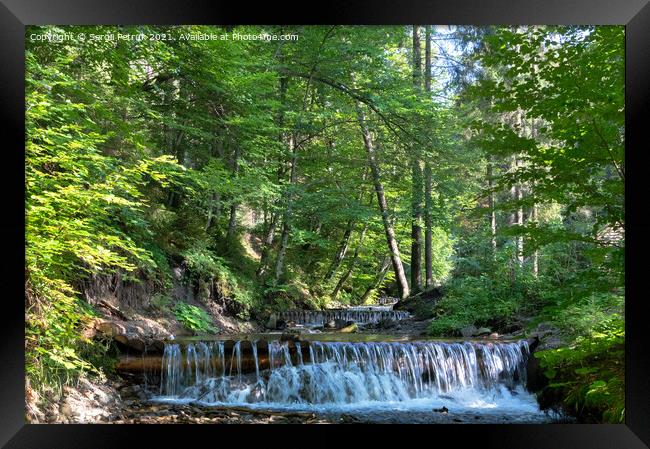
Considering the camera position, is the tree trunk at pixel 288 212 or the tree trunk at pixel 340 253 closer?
the tree trunk at pixel 288 212

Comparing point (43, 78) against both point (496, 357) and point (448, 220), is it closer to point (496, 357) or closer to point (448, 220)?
point (496, 357)

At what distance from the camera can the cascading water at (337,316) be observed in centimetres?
814

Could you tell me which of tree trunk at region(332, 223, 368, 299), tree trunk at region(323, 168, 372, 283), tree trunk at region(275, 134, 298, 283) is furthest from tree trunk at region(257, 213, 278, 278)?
tree trunk at region(332, 223, 368, 299)

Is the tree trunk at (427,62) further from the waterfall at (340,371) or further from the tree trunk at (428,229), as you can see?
the waterfall at (340,371)

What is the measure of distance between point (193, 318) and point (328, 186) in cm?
349

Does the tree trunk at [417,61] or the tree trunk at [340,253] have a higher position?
the tree trunk at [417,61]

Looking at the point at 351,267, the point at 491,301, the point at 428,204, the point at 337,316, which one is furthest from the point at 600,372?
the point at 351,267

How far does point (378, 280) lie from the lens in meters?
11.0

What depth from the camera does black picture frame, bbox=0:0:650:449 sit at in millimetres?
2785

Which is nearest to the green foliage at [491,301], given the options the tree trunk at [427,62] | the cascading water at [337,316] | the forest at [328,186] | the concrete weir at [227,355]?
the forest at [328,186]

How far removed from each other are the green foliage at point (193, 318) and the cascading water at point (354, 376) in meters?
1.29

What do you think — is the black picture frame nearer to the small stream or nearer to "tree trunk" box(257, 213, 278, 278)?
the small stream

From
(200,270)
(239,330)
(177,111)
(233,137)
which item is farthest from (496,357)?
(177,111)
